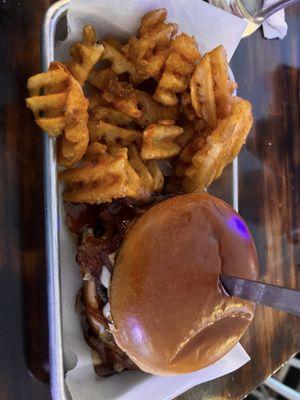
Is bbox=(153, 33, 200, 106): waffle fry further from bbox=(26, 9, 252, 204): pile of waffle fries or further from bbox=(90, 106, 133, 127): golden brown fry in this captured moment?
bbox=(90, 106, 133, 127): golden brown fry

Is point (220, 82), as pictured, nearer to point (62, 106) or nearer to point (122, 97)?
point (122, 97)

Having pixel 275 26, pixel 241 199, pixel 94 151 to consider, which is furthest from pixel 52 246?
pixel 275 26

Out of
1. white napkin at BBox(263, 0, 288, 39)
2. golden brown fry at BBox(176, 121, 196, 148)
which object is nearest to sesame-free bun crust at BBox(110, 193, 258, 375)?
golden brown fry at BBox(176, 121, 196, 148)

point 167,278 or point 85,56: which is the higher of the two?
point 85,56

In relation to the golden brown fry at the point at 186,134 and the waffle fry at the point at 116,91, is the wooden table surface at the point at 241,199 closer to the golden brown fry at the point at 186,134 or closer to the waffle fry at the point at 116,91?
the waffle fry at the point at 116,91

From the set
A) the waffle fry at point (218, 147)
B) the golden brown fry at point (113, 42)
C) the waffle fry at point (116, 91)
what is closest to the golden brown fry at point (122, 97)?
the waffle fry at point (116, 91)
